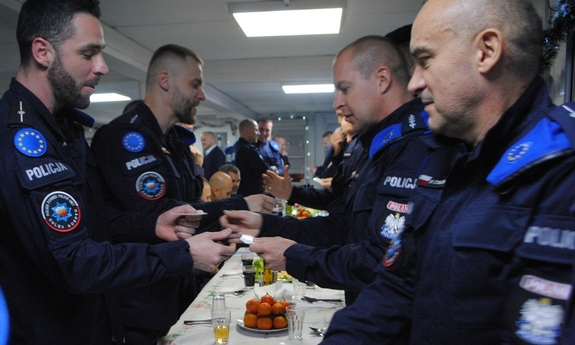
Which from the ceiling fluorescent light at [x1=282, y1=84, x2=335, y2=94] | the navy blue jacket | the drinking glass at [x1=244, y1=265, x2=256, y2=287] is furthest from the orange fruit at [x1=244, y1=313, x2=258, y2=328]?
the ceiling fluorescent light at [x1=282, y1=84, x2=335, y2=94]

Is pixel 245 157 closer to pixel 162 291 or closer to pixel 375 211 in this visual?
pixel 162 291

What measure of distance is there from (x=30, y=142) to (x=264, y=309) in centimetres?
115

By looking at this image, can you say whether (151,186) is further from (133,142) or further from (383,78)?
(383,78)

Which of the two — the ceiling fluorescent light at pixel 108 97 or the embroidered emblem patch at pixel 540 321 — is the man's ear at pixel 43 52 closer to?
the embroidered emblem patch at pixel 540 321

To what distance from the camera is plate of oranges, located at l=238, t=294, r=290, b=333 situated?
6.28ft

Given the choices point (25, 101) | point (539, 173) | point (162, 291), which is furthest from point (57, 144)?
point (539, 173)

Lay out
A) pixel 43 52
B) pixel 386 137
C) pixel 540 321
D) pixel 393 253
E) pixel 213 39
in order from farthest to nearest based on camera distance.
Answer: pixel 213 39, pixel 386 137, pixel 43 52, pixel 393 253, pixel 540 321

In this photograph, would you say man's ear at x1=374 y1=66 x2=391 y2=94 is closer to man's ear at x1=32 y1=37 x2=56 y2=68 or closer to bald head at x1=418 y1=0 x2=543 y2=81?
bald head at x1=418 y1=0 x2=543 y2=81

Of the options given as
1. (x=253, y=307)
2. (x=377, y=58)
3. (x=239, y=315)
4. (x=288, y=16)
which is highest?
(x=288, y=16)

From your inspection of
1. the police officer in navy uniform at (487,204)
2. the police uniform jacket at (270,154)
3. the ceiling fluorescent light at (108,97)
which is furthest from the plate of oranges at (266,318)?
the ceiling fluorescent light at (108,97)

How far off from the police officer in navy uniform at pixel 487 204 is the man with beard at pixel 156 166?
116 cm

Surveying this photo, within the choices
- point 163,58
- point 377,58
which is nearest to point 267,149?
point 163,58

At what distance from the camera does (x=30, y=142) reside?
4.65ft

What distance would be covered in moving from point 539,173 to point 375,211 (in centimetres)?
81
